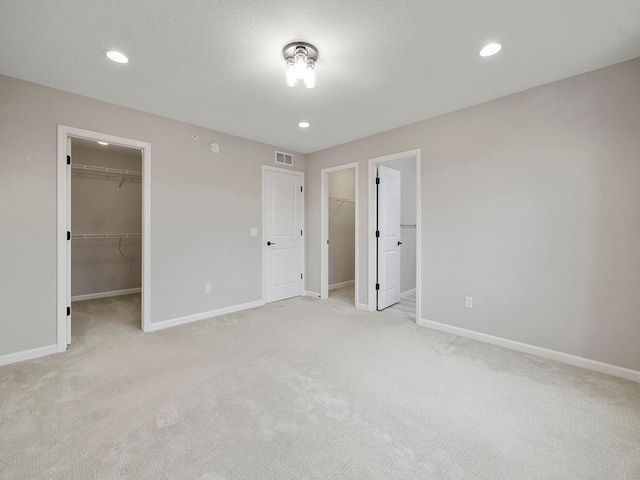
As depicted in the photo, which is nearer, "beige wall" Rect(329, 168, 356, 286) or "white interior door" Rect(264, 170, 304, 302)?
"white interior door" Rect(264, 170, 304, 302)

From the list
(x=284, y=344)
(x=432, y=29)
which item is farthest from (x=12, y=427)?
(x=432, y=29)

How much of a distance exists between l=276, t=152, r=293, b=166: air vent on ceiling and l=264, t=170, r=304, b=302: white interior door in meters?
0.18

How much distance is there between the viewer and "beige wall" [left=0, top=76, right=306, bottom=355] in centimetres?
Result: 248

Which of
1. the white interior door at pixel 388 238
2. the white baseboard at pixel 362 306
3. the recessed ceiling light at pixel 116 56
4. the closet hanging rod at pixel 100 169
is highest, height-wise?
the recessed ceiling light at pixel 116 56

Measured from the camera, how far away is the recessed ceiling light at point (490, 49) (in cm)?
203

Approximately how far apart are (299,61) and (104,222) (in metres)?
4.93

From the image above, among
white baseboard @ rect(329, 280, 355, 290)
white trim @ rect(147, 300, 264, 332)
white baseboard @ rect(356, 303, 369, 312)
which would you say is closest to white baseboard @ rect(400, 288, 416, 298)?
white baseboard @ rect(356, 303, 369, 312)

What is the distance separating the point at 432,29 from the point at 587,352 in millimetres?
2897

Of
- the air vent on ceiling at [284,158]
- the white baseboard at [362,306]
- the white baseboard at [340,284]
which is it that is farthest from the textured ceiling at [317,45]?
the white baseboard at [340,284]

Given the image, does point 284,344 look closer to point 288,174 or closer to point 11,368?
point 11,368

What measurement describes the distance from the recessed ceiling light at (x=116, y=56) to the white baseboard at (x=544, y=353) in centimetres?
395

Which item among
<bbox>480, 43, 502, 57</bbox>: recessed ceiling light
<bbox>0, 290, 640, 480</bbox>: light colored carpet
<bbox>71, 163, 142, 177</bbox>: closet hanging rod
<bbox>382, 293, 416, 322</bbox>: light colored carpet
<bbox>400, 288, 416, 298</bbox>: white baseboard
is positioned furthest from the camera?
<bbox>400, 288, 416, 298</bbox>: white baseboard

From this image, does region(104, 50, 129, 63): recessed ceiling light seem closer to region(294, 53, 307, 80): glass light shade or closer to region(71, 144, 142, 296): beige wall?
region(294, 53, 307, 80): glass light shade

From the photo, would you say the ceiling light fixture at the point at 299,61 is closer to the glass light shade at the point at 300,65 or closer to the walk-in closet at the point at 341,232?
the glass light shade at the point at 300,65
